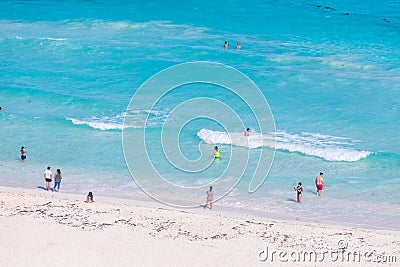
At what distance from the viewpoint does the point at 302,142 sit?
2964cm

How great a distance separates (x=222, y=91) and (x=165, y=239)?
61.7ft

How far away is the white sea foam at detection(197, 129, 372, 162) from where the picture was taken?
28422 millimetres

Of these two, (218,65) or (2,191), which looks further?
(218,65)

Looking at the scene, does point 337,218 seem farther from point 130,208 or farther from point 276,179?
point 130,208

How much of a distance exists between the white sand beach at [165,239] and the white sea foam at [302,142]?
282 inches

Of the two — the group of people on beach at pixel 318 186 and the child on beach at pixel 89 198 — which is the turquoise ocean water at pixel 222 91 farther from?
the child on beach at pixel 89 198

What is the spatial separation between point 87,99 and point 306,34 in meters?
18.5

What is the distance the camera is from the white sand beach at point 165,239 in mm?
18375

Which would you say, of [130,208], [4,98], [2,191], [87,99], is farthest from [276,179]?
[4,98]

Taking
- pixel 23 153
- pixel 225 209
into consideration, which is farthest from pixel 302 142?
pixel 23 153

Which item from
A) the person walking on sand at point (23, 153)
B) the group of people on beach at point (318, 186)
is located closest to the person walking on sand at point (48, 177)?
the person walking on sand at point (23, 153)

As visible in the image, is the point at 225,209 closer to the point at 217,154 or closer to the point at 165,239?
the point at 165,239

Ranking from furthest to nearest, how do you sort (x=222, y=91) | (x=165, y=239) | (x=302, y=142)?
(x=222, y=91) < (x=302, y=142) < (x=165, y=239)

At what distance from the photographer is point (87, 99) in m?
35.9
